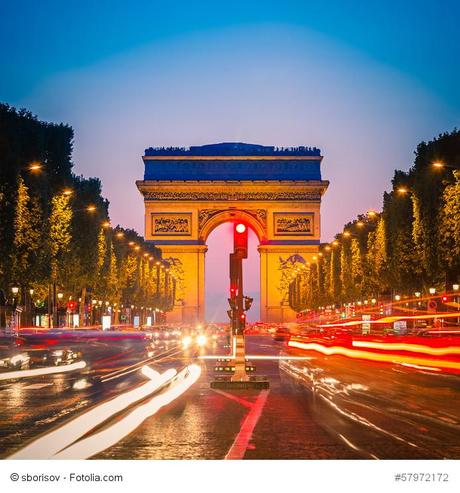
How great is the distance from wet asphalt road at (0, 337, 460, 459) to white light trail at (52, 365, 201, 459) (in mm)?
129

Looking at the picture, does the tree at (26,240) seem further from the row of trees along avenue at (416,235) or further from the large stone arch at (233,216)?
the large stone arch at (233,216)

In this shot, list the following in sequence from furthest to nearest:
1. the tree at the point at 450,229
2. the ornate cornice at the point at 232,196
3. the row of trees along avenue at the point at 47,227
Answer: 1. the ornate cornice at the point at 232,196
2. the tree at the point at 450,229
3. the row of trees along avenue at the point at 47,227

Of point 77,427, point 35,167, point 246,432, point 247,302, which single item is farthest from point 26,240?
point 246,432

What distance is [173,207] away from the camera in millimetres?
134625

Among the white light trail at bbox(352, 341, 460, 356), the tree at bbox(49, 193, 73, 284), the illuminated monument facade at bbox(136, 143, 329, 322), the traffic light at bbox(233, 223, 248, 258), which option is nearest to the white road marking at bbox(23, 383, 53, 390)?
the traffic light at bbox(233, 223, 248, 258)

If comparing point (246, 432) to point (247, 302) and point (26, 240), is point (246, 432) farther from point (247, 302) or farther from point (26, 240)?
point (26, 240)

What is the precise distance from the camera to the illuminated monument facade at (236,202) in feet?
438

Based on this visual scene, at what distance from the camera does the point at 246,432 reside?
409 inches

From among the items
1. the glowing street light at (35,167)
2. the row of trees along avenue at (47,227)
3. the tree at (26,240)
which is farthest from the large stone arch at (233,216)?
the tree at (26,240)

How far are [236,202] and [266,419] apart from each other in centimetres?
12252

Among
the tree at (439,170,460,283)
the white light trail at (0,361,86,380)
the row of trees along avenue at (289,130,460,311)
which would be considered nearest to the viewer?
the white light trail at (0,361,86,380)

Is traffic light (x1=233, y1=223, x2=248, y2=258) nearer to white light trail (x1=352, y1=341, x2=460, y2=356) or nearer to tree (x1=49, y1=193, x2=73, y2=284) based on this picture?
white light trail (x1=352, y1=341, x2=460, y2=356)

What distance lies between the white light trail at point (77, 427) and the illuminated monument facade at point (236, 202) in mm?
114274

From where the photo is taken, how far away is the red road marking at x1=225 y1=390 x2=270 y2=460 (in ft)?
26.9
